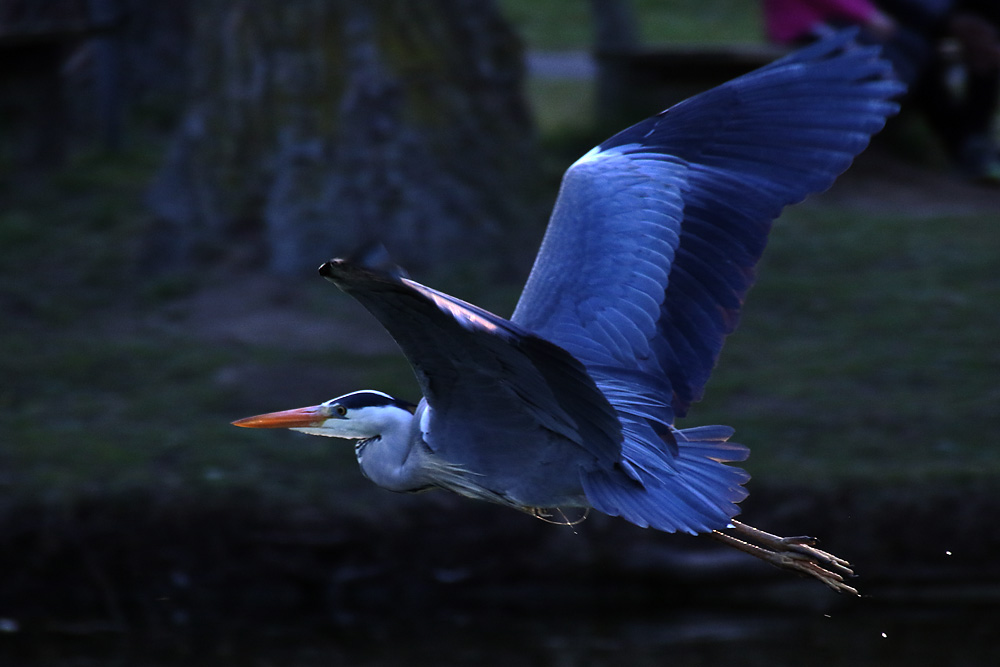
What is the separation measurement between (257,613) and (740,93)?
2502 mm

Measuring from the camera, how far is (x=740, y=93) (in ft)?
12.7

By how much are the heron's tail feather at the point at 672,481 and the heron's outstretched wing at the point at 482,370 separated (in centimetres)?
8

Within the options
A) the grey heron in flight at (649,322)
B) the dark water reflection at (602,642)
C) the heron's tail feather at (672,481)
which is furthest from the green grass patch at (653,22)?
the heron's tail feather at (672,481)

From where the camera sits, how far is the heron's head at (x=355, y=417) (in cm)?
365

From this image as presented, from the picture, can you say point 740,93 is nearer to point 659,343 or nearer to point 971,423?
point 659,343

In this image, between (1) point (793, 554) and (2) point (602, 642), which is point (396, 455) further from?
(2) point (602, 642)

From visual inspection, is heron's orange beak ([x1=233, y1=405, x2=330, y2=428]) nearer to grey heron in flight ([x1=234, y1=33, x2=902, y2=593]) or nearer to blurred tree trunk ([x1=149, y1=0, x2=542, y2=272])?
grey heron in flight ([x1=234, y1=33, x2=902, y2=593])

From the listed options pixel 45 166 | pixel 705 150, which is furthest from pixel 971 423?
pixel 45 166

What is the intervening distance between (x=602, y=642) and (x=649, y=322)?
163 centimetres

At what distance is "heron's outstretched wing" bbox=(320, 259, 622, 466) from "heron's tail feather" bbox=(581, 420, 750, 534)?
0.08 metres

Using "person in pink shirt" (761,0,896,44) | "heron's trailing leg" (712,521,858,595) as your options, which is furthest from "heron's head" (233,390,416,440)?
"person in pink shirt" (761,0,896,44)

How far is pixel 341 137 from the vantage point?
6.55 metres

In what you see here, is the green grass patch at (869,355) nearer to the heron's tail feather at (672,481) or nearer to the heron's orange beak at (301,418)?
the heron's tail feather at (672,481)

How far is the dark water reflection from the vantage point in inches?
185
